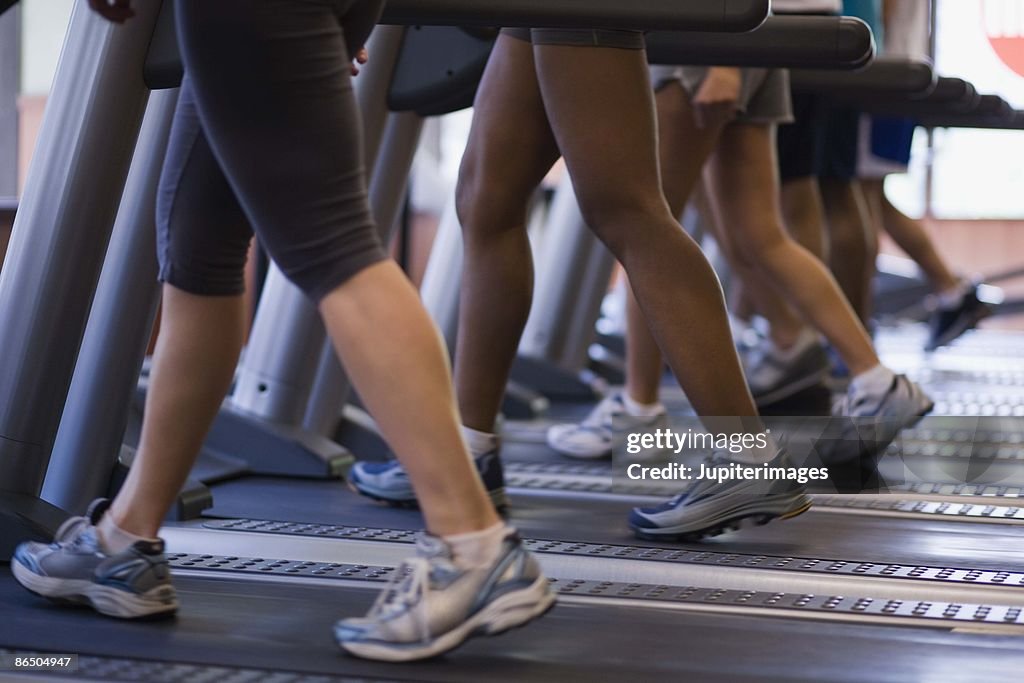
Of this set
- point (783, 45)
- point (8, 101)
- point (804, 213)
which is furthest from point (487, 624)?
point (804, 213)

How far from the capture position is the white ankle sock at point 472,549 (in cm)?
119

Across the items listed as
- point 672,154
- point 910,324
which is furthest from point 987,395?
point 910,324

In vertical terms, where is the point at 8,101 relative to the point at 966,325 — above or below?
above

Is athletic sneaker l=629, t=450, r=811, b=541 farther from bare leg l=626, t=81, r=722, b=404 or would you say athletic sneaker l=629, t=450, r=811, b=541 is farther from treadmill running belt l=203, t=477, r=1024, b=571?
bare leg l=626, t=81, r=722, b=404

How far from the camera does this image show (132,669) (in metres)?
1.21

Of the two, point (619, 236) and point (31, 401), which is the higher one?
point (619, 236)

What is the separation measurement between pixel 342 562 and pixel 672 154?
1.01m

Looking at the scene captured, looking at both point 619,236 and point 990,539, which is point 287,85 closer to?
point 619,236

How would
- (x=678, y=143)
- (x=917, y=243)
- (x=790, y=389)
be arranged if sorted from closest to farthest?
1. (x=678, y=143)
2. (x=790, y=389)
3. (x=917, y=243)

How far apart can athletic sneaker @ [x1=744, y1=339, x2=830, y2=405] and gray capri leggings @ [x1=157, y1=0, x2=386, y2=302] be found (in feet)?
8.76

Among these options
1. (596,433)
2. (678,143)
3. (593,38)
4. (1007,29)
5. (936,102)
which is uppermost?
(1007,29)

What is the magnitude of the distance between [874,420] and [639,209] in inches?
38.4

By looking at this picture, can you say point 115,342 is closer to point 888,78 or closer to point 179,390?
point 179,390

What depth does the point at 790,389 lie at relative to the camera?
370cm
